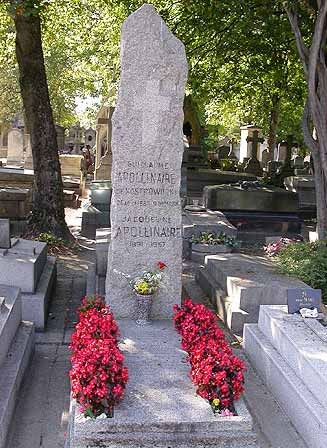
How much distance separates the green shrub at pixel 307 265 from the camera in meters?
7.47

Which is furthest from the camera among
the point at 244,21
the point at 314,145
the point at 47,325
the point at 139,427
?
the point at 244,21

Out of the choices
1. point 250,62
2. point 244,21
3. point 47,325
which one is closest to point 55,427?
point 47,325

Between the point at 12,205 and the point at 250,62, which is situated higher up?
the point at 250,62

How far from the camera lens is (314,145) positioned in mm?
9758

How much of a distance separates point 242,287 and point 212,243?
3.78 metres

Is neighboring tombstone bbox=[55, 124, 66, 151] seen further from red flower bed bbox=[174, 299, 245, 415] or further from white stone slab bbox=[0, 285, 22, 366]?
red flower bed bbox=[174, 299, 245, 415]

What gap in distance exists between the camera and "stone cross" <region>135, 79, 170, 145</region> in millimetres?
6195

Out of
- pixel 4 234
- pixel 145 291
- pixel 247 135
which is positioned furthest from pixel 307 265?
pixel 247 135

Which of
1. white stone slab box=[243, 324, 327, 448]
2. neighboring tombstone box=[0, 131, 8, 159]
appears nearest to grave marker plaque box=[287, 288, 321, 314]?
white stone slab box=[243, 324, 327, 448]

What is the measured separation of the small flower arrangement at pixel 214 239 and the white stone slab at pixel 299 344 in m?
4.81

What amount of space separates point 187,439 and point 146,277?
2509 millimetres

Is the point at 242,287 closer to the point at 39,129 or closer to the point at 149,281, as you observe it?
the point at 149,281

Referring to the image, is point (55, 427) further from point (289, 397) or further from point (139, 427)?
point (289, 397)

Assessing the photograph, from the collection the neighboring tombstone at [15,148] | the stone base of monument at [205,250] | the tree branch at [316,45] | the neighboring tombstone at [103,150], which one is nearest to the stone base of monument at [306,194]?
the stone base of monument at [205,250]
